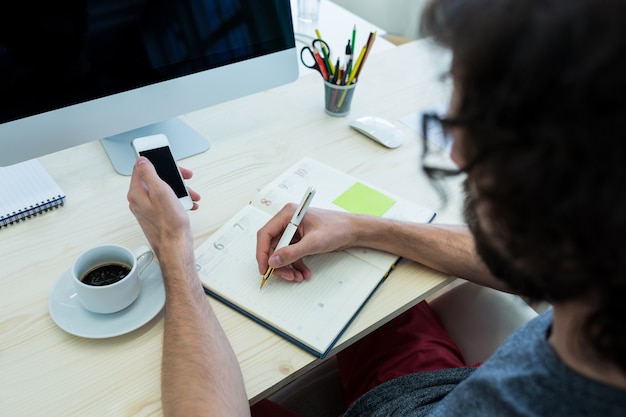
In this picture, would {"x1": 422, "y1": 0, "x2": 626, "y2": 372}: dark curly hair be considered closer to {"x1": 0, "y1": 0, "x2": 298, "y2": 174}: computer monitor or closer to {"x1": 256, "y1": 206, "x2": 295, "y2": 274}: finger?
{"x1": 256, "y1": 206, "x2": 295, "y2": 274}: finger

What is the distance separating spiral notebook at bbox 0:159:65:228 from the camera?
0.83 m

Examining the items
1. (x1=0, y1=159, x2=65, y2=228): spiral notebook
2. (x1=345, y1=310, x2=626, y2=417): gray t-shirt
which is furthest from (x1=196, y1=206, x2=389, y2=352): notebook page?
(x1=0, y1=159, x2=65, y2=228): spiral notebook

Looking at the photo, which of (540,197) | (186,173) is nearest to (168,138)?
(186,173)

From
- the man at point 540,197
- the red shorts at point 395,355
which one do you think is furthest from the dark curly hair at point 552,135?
the red shorts at point 395,355

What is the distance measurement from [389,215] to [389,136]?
0.85 feet

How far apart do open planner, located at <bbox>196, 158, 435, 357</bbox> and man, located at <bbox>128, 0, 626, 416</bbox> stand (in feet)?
0.33

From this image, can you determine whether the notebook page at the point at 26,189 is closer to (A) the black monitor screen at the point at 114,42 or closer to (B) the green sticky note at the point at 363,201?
(A) the black monitor screen at the point at 114,42

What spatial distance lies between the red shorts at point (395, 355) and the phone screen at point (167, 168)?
41 centimetres

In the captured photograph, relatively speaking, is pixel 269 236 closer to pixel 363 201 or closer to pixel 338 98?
pixel 363 201

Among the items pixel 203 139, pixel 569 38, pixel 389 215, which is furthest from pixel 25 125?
pixel 569 38

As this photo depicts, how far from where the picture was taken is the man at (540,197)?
324mm

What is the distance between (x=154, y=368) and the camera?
64cm

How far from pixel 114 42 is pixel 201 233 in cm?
37

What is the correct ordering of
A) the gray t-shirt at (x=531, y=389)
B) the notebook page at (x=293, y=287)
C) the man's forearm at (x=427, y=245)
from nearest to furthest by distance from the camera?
the gray t-shirt at (x=531, y=389) < the notebook page at (x=293, y=287) < the man's forearm at (x=427, y=245)
